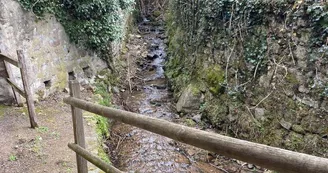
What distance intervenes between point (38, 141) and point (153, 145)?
→ 6.70ft

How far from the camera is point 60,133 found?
14.7ft

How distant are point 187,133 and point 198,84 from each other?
17.3 ft

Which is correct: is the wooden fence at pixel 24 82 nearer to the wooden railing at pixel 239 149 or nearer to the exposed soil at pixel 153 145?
the exposed soil at pixel 153 145

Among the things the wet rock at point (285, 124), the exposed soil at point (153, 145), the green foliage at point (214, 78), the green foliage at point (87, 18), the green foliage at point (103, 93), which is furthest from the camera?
the green foliage at point (103, 93)

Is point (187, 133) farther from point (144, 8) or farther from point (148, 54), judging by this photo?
point (144, 8)

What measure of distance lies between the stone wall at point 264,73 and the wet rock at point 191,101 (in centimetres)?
2

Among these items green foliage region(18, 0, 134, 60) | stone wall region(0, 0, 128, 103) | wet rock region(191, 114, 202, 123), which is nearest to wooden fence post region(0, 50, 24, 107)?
stone wall region(0, 0, 128, 103)

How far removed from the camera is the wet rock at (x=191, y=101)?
20.5 feet

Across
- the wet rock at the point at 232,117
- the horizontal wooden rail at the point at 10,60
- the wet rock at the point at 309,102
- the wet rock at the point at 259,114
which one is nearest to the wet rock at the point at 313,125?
the wet rock at the point at 309,102

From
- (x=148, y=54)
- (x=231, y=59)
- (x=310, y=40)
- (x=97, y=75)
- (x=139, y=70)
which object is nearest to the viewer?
(x=310, y=40)

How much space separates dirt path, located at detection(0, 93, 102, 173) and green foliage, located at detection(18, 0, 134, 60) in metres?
2.00

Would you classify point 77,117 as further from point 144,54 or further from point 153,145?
point 144,54

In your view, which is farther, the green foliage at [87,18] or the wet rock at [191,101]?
the wet rock at [191,101]

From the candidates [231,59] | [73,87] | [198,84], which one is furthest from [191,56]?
[73,87]
